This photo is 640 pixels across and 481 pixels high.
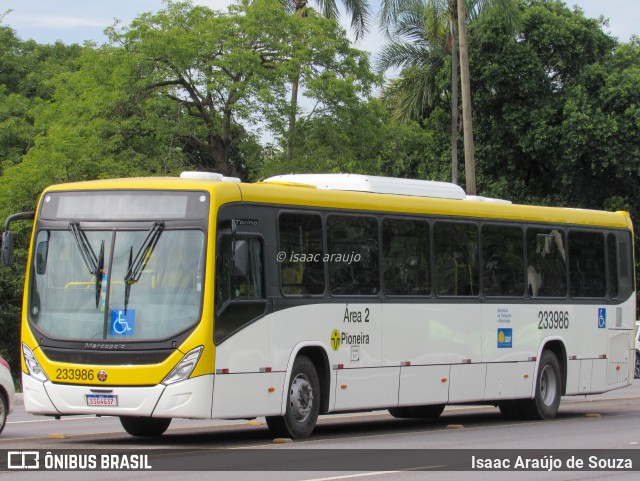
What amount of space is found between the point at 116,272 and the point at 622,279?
36.8 feet

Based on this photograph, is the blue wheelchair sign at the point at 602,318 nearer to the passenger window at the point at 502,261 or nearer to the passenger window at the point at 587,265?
the passenger window at the point at 587,265

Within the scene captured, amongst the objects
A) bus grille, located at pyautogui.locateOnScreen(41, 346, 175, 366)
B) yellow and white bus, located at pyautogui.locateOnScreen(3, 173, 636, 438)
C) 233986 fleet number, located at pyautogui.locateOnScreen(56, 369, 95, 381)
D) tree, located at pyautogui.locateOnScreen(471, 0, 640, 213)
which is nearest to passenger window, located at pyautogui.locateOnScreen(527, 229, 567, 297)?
yellow and white bus, located at pyautogui.locateOnScreen(3, 173, 636, 438)

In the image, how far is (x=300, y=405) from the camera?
Answer: 1491 cm

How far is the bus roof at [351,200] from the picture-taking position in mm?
14172

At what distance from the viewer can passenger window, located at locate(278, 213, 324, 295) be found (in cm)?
1499

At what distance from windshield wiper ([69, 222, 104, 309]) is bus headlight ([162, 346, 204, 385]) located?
1.25m

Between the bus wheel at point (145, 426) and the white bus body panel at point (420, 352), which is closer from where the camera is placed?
the white bus body panel at point (420, 352)

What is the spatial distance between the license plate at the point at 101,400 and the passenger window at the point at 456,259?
6030 mm

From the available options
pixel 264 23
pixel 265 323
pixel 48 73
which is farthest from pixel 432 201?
pixel 48 73

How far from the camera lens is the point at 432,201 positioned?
58.5ft

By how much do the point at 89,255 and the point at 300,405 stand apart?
3246 millimetres

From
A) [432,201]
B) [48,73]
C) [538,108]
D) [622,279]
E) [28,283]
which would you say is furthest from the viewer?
[48,73]

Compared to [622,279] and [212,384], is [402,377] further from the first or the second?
[622,279]

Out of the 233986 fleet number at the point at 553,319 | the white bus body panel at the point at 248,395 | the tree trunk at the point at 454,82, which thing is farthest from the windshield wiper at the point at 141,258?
the tree trunk at the point at 454,82
